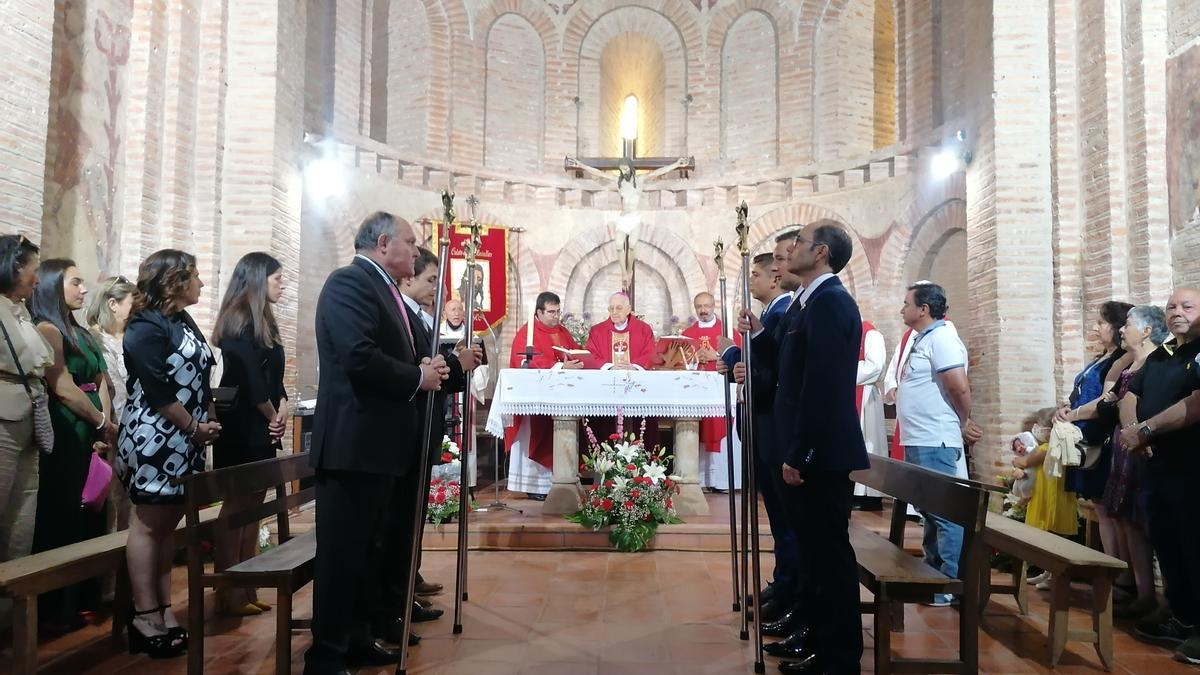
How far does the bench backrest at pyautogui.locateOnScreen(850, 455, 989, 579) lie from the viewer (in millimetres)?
3139

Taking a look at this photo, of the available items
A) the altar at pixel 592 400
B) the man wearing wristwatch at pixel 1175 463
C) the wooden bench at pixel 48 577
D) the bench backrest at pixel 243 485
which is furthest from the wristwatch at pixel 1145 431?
the wooden bench at pixel 48 577

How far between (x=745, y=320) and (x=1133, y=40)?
4640 mm

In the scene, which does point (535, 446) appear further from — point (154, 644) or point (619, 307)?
point (154, 644)

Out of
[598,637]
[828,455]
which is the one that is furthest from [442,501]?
[828,455]

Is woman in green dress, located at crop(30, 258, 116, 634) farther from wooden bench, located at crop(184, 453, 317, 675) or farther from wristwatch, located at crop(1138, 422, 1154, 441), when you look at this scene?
wristwatch, located at crop(1138, 422, 1154, 441)

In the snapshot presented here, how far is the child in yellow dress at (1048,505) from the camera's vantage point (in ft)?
16.9

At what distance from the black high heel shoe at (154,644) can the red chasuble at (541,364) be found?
3785mm

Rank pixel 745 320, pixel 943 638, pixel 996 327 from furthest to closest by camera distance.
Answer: pixel 996 327, pixel 943 638, pixel 745 320

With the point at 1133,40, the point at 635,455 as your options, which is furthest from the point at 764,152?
the point at 635,455

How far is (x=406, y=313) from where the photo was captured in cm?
351

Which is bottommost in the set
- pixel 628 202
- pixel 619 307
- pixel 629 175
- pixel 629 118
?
pixel 619 307

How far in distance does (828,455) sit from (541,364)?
496cm

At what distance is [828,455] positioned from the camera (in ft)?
10.2

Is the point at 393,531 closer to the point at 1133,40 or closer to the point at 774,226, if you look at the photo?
the point at 1133,40
